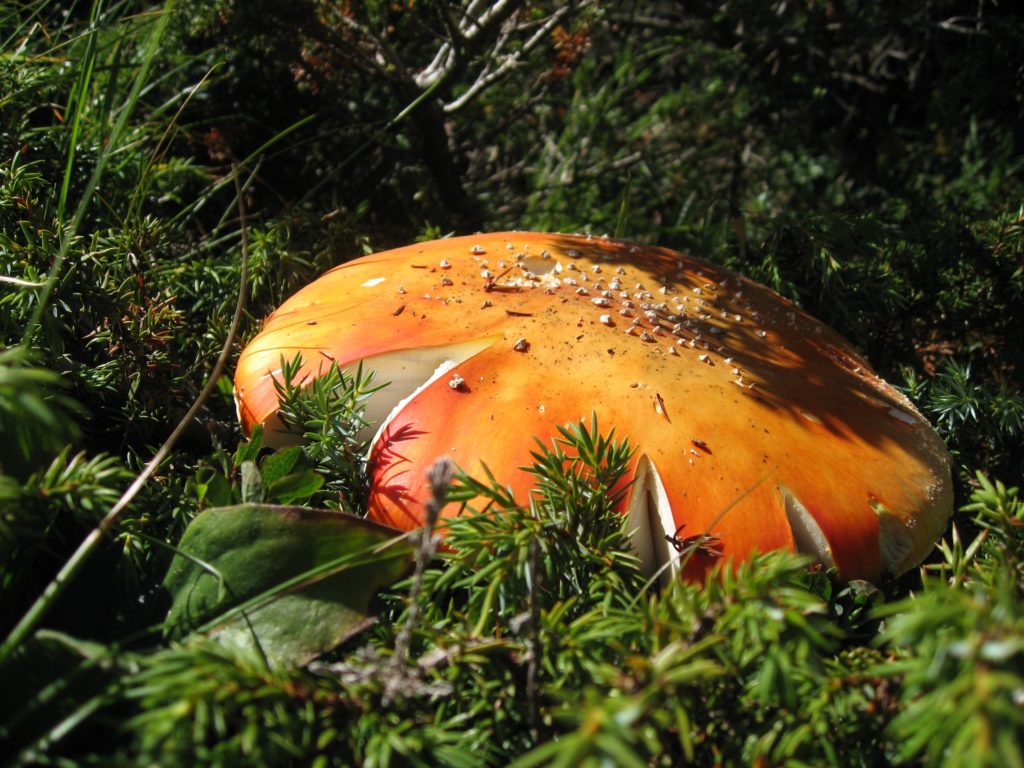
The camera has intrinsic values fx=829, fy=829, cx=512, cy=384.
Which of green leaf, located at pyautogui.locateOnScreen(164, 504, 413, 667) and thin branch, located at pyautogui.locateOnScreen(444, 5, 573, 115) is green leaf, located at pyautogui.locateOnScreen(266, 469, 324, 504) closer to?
green leaf, located at pyautogui.locateOnScreen(164, 504, 413, 667)

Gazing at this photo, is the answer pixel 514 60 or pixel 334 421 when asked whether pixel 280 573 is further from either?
pixel 514 60

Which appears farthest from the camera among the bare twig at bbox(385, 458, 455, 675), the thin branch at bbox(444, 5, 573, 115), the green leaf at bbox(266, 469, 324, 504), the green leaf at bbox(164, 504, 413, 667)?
the thin branch at bbox(444, 5, 573, 115)

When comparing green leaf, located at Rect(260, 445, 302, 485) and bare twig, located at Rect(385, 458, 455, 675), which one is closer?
bare twig, located at Rect(385, 458, 455, 675)

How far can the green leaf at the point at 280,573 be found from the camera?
0.77 m

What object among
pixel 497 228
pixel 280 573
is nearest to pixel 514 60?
pixel 497 228

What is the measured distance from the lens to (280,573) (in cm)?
80

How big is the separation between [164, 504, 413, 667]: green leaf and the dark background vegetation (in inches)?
1.7

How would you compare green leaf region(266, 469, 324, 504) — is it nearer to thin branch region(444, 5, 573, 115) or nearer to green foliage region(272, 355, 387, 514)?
green foliage region(272, 355, 387, 514)

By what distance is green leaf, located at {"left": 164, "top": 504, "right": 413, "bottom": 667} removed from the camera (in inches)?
30.3

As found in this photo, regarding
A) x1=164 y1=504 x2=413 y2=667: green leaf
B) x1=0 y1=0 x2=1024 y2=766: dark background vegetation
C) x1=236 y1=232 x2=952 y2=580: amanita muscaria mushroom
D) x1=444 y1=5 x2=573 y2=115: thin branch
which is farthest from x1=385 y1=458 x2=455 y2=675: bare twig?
x1=444 y1=5 x2=573 y2=115: thin branch

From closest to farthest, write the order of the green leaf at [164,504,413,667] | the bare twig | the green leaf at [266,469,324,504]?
1. the bare twig
2. the green leaf at [164,504,413,667]
3. the green leaf at [266,469,324,504]

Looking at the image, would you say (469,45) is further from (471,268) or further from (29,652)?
(29,652)

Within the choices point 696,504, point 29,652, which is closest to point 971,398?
point 696,504

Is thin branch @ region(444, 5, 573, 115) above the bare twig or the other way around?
above
